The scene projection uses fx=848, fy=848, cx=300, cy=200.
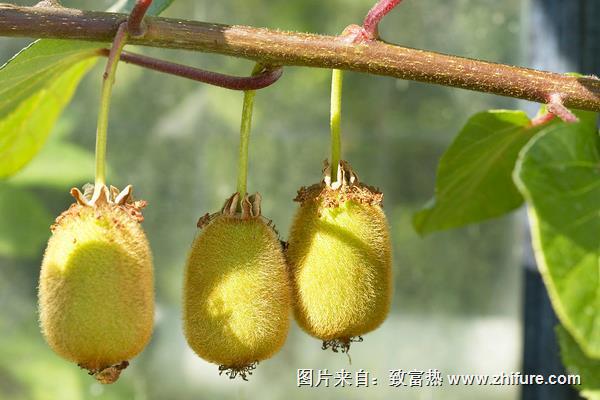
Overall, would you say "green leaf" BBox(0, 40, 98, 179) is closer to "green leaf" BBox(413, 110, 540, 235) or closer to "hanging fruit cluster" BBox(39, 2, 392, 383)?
"hanging fruit cluster" BBox(39, 2, 392, 383)

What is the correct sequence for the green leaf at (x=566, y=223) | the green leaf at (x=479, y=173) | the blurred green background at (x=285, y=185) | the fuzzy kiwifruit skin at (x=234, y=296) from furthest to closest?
1. the blurred green background at (x=285, y=185)
2. the green leaf at (x=479, y=173)
3. the fuzzy kiwifruit skin at (x=234, y=296)
4. the green leaf at (x=566, y=223)

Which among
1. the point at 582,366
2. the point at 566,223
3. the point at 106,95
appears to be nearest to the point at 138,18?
the point at 106,95

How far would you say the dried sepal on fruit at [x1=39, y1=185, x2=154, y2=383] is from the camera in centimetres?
55

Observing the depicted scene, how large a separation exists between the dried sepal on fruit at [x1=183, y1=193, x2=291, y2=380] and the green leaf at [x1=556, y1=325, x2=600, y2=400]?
0.23 metres

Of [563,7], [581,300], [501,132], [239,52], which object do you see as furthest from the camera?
[563,7]

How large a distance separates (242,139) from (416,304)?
1825 mm

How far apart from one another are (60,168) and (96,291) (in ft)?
5.94

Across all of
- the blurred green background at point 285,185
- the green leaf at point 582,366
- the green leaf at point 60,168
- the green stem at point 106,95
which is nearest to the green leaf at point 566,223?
the green leaf at point 582,366

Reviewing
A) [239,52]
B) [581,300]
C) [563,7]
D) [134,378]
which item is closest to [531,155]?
[581,300]

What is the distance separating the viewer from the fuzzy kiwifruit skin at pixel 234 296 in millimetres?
608

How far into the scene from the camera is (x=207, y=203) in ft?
7.95

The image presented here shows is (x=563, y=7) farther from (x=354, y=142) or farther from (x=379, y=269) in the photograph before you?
(x=379, y=269)

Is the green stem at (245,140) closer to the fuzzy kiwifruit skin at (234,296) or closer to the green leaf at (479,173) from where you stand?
the fuzzy kiwifruit skin at (234,296)

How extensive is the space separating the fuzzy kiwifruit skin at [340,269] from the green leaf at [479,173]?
0.20 m
